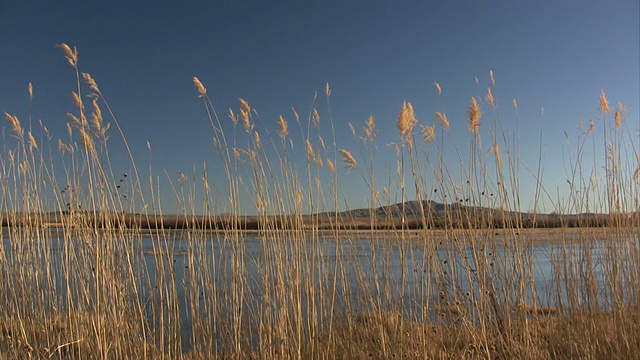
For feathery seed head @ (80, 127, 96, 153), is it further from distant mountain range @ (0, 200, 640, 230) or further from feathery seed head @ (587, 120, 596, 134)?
feathery seed head @ (587, 120, 596, 134)

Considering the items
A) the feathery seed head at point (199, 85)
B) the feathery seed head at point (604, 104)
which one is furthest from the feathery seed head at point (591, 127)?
the feathery seed head at point (199, 85)

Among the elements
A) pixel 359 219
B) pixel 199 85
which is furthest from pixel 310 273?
pixel 199 85

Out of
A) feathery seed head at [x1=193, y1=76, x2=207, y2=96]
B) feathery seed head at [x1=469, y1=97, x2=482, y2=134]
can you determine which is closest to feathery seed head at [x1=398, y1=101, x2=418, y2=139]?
feathery seed head at [x1=469, y1=97, x2=482, y2=134]

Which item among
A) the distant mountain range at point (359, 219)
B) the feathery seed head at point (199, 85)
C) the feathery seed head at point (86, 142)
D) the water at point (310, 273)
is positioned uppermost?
the feathery seed head at point (199, 85)

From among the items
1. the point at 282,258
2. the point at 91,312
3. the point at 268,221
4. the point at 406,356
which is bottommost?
the point at 406,356

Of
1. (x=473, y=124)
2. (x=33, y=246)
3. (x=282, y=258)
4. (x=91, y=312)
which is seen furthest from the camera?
(x=33, y=246)

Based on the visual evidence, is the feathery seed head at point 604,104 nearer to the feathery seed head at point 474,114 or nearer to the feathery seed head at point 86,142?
the feathery seed head at point 474,114

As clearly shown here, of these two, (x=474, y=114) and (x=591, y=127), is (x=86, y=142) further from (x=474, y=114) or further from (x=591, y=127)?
(x=591, y=127)

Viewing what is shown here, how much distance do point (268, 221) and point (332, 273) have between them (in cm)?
50

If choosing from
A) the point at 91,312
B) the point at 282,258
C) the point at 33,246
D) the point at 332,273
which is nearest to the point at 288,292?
the point at 282,258

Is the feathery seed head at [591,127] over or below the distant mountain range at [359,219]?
over

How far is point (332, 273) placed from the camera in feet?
8.82

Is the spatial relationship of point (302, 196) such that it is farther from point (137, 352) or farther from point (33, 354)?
point (33, 354)

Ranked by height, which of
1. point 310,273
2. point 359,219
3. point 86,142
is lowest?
point 310,273
